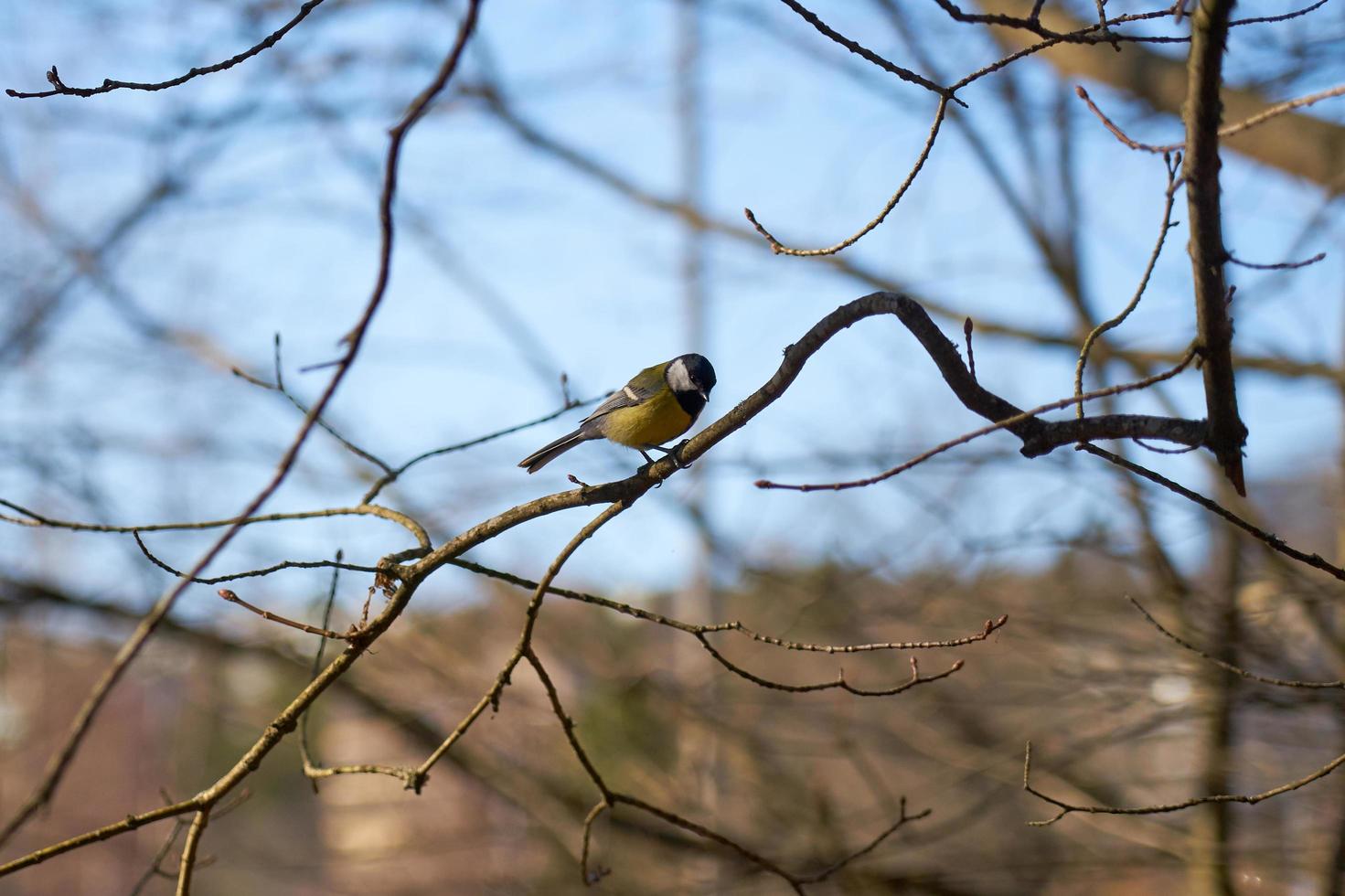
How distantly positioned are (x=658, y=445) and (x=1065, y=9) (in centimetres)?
277

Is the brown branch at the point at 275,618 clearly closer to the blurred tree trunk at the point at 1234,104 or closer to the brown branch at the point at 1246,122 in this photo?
the brown branch at the point at 1246,122

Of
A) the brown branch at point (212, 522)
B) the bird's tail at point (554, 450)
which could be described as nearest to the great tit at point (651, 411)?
the bird's tail at point (554, 450)

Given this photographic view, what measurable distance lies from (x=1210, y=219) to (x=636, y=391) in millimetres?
2946

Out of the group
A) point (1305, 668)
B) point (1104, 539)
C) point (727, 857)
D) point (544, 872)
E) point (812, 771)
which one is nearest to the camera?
point (1305, 668)

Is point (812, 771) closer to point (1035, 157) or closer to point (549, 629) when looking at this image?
point (549, 629)

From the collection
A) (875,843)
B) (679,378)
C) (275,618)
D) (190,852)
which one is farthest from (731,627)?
(679,378)

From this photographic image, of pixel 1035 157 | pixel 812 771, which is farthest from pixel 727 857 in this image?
pixel 1035 157

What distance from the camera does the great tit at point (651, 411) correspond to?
4.33 meters

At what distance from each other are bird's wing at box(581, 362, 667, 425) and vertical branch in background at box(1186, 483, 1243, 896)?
2.45m

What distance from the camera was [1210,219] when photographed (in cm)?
187

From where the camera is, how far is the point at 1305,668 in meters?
4.31

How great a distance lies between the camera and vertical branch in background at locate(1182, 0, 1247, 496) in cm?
177

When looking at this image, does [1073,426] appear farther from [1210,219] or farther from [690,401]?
[690,401]

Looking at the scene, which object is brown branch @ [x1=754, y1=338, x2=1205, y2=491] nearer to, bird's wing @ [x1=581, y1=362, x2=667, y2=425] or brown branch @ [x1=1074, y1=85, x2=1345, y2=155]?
brown branch @ [x1=1074, y1=85, x2=1345, y2=155]
